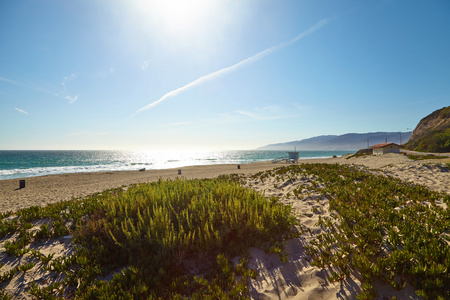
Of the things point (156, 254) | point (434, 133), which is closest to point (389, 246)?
point (156, 254)

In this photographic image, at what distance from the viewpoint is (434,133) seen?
46.9 metres

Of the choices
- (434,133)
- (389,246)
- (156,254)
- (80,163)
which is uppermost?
(434,133)

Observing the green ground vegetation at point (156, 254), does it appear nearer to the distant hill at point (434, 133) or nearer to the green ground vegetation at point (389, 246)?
the green ground vegetation at point (389, 246)

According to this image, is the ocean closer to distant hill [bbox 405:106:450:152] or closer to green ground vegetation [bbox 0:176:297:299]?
green ground vegetation [bbox 0:176:297:299]

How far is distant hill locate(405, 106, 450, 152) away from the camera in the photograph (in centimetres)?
3875

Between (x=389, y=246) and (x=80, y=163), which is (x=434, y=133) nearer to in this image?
(x=389, y=246)

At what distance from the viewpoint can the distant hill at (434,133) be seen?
3875 cm

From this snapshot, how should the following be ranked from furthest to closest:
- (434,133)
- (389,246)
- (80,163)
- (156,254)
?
(80,163)
(434,133)
(156,254)
(389,246)

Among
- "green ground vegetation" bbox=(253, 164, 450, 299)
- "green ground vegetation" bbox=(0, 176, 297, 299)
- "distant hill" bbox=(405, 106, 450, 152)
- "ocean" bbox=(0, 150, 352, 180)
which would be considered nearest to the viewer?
"green ground vegetation" bbox=(253, 164, 450, 299)

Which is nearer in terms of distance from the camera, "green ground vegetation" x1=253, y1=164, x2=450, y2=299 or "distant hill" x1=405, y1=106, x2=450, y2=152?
"green ground vegetation" x1=253, y1=164, x2=450, y2=299

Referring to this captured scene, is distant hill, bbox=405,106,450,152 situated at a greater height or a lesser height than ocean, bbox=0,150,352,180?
greater

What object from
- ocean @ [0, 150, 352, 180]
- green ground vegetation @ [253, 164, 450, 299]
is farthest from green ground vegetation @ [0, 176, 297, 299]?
ocean @ [0, 150, 352, 180]

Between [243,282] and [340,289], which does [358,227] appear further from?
[243,282]

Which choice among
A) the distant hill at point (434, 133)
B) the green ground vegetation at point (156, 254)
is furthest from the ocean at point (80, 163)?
the distant hill at point (434, 133)
